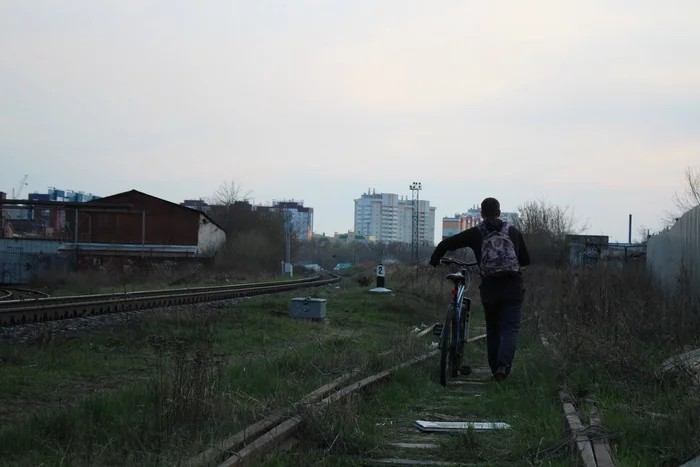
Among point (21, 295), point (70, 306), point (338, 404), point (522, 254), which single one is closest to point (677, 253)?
point (522, 254)

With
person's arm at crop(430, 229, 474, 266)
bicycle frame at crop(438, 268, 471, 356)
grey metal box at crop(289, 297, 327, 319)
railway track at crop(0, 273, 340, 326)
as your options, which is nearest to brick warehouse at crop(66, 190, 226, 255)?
railway track at crop(0, 273, 340, 326)

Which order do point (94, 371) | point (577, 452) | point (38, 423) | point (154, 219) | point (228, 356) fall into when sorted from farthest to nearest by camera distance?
point (154, 219), point (228, 356), point (94, 371), point (38, 423), point (577, 452)

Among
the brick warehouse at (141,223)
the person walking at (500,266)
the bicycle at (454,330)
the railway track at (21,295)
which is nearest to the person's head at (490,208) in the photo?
the person walking at (500,266)

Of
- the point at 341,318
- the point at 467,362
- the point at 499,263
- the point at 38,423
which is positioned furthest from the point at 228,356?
the point at 341,318

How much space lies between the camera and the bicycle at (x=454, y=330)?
27.1 ft

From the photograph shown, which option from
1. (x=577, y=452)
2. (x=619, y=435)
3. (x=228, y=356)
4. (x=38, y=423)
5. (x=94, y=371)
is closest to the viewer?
(x=577, y=452)

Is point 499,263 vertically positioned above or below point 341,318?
above

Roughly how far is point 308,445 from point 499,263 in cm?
352

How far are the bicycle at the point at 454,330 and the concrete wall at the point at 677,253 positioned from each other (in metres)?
5.68

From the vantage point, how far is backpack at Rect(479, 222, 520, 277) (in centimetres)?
797

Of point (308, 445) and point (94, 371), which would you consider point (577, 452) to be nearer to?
point (308, 445)

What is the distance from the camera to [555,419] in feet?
19.4

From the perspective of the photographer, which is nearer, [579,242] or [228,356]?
[228,356]

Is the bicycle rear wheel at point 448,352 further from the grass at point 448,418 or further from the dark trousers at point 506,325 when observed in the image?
the dark trousers at point 506,325
